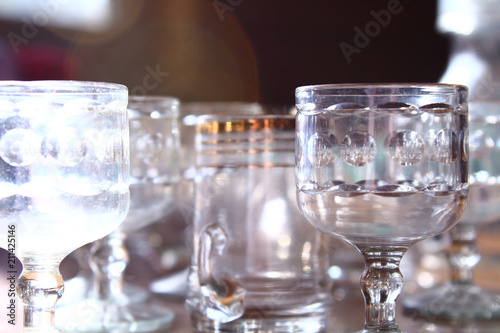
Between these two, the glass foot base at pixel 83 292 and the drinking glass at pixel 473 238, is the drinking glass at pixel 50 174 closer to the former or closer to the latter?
the glass foot base at pixel 83 292

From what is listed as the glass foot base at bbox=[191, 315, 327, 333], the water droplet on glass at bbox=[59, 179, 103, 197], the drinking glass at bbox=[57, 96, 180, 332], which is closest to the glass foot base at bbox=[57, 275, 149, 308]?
the drinking glass at bbox=[57, 96, 180, 332]

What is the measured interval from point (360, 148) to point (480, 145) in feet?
0.99

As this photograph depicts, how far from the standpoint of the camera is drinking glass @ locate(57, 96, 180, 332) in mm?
774

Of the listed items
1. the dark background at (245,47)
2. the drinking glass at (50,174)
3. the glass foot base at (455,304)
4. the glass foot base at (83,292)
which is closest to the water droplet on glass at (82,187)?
the drinking glass at (50,174)

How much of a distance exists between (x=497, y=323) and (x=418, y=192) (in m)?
0.28

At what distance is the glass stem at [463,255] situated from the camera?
0.87 meters

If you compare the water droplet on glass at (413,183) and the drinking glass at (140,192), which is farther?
the drinking glass at (140,192)

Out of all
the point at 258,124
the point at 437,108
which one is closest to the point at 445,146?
the point at 437,108

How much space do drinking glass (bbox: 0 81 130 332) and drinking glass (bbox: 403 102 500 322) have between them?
15.4 inches

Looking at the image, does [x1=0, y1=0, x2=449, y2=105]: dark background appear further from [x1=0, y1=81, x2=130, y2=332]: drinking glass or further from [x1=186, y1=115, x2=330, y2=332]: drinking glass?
[x1=0, y1=81, x2=130, y2=332]: drinking glass

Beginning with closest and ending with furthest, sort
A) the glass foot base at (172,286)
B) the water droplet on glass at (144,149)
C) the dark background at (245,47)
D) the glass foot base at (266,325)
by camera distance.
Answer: the glass foot base at (266,325) < the water droplet on glass at (144,149) < the glass foot base at (172,286) < the dark background at (245,47)

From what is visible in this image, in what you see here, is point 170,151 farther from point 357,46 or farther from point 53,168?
point 357,46

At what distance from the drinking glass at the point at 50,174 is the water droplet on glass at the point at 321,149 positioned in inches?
5.9

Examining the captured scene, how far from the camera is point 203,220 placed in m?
0.74
